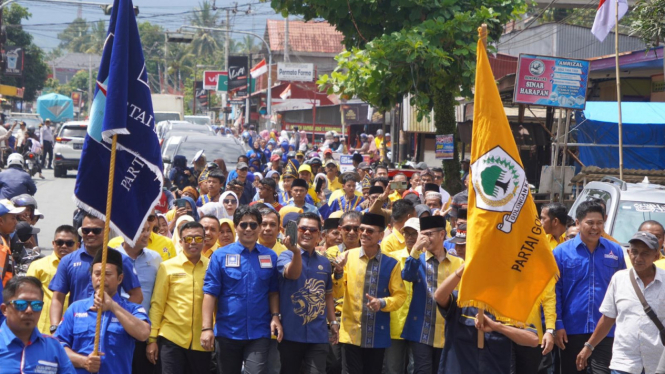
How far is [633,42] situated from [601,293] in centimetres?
2454

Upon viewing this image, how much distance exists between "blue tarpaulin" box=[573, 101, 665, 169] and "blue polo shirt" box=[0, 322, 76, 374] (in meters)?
13.0

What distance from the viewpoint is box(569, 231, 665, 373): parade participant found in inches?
271

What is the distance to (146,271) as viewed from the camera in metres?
7.61

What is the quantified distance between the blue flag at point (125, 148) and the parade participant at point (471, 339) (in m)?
2.22

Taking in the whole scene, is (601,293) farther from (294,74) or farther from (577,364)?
(294,74)

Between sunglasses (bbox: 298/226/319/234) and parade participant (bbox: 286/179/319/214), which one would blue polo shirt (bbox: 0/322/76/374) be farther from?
parade participant (bbox: 286/179/319/214)

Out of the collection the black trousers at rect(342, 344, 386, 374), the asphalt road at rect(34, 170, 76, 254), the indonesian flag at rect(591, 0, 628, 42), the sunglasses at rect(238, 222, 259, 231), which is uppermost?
the indonesian flag at rect(591, 0, 628, 42)

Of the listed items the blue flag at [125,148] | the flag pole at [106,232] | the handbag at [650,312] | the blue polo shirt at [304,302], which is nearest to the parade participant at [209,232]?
the blue polo shirt at [304,302]

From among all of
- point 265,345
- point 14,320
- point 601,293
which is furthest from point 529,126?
point 14,320

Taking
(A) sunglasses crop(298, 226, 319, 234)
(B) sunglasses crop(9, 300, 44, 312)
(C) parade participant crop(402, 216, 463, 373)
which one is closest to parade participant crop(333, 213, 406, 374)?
(C) parade participant crop(402, 216, 463, 373)

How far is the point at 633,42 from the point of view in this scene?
30.5 m

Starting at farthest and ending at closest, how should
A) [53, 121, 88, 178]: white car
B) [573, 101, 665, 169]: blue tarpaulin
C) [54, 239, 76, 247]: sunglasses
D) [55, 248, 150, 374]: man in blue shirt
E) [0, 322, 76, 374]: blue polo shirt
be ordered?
[53, 121, 88, 178]: white car < [573, 101, 665, 169]: blue tarpaulin < [54, 239, 76, 247]: sunglasses < [55, 248, 150, 374]: man in blue shirt < [0, 322, 76, 374]: blue polo shirt

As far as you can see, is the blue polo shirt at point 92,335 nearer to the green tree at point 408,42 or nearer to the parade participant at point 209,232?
the parade participant at point 209,232

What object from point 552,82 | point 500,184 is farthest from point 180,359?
point 552,82
